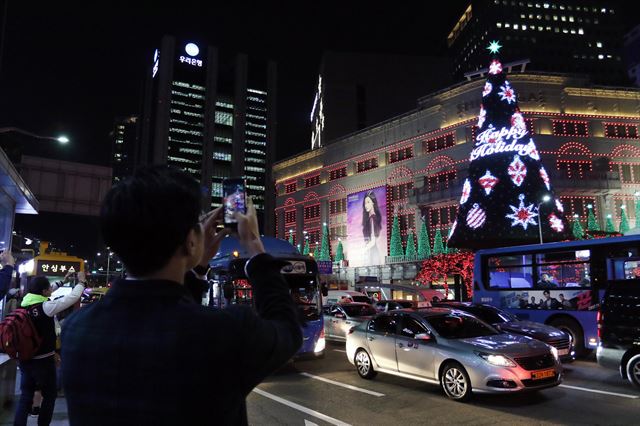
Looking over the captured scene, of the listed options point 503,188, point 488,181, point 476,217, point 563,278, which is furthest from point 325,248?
point 563,278

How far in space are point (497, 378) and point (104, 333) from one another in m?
8.17

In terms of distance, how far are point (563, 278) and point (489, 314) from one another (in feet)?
11.4

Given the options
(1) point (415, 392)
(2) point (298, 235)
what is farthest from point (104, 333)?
(2) point (298, 235)

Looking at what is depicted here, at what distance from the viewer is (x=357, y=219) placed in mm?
57406

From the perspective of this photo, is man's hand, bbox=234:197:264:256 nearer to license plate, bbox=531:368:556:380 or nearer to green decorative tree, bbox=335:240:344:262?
license plate, bbox=531:368:556:380

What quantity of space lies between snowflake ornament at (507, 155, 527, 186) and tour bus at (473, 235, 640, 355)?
40.5 feet

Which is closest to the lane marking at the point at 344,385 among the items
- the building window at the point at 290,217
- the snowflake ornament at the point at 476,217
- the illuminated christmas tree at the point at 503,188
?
the illuminated christmas tree at the point at 503,188

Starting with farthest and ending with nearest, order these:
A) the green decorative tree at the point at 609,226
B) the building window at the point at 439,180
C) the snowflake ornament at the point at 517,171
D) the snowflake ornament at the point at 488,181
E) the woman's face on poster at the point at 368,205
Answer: the woman's face on poster at the point at 368,205
the building window at the point at 439,180
the green decorative tree at the point at 609,226
the snowflake ornament at the point at 488,181
the snowflake ornament at the point at 517,171

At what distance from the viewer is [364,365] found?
11.3m

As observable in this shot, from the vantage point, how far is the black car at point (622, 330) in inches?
372

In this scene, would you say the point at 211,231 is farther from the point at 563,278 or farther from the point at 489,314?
the point at 563,278

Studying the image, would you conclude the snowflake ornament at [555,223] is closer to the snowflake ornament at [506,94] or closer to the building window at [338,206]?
the snowflake ornament at [506,94]

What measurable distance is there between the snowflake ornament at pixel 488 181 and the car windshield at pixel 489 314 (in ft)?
54.6

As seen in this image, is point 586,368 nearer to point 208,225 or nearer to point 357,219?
point 208,225
